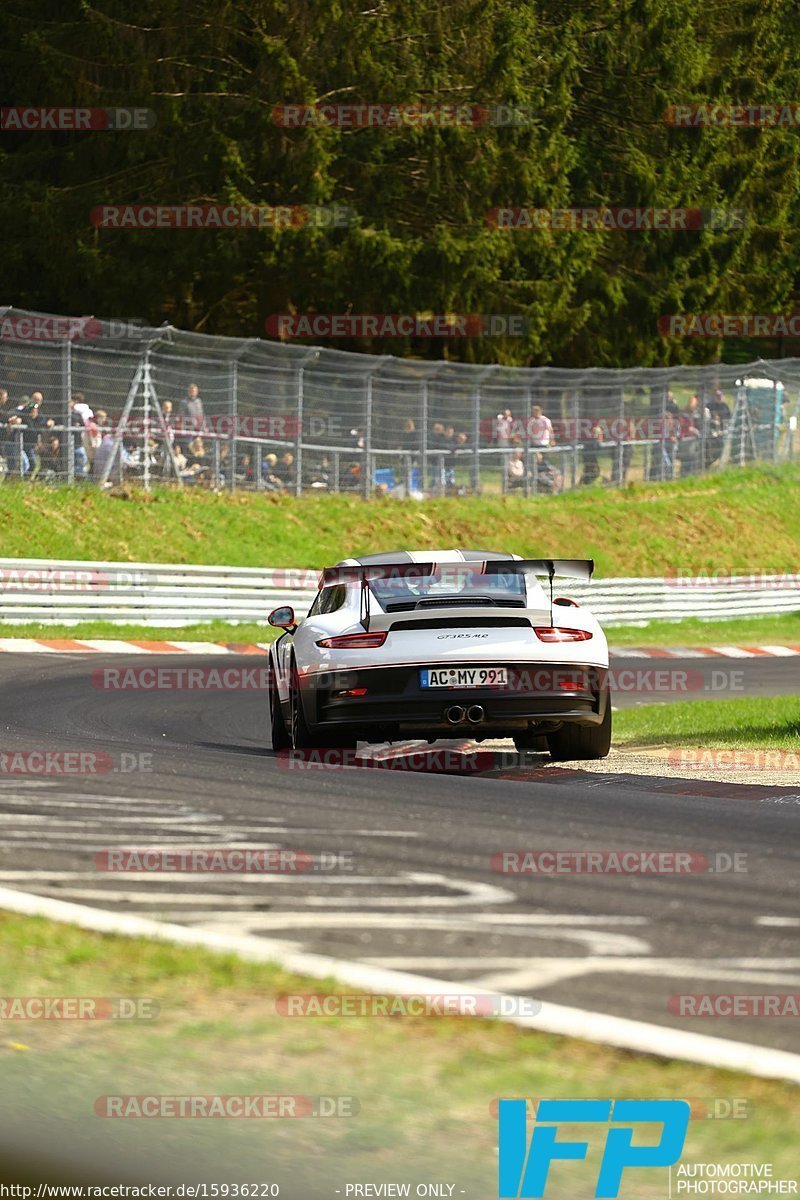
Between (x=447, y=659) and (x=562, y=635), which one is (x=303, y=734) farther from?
(x=562, y=635)

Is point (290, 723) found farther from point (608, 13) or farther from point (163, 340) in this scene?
point (608, 13)

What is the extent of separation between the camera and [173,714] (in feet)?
49.8

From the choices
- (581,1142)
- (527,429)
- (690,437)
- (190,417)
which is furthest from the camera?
(690,437)

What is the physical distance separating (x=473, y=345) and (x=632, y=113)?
441 inches

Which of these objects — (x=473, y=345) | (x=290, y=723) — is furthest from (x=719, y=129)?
(x=290, y=723)

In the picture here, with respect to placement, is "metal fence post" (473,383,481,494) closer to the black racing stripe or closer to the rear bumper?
the black racing stripe

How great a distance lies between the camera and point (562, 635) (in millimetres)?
10688

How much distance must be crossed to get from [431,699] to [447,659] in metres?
0.24

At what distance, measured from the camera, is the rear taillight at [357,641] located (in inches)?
416

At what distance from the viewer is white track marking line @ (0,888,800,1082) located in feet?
13.3
